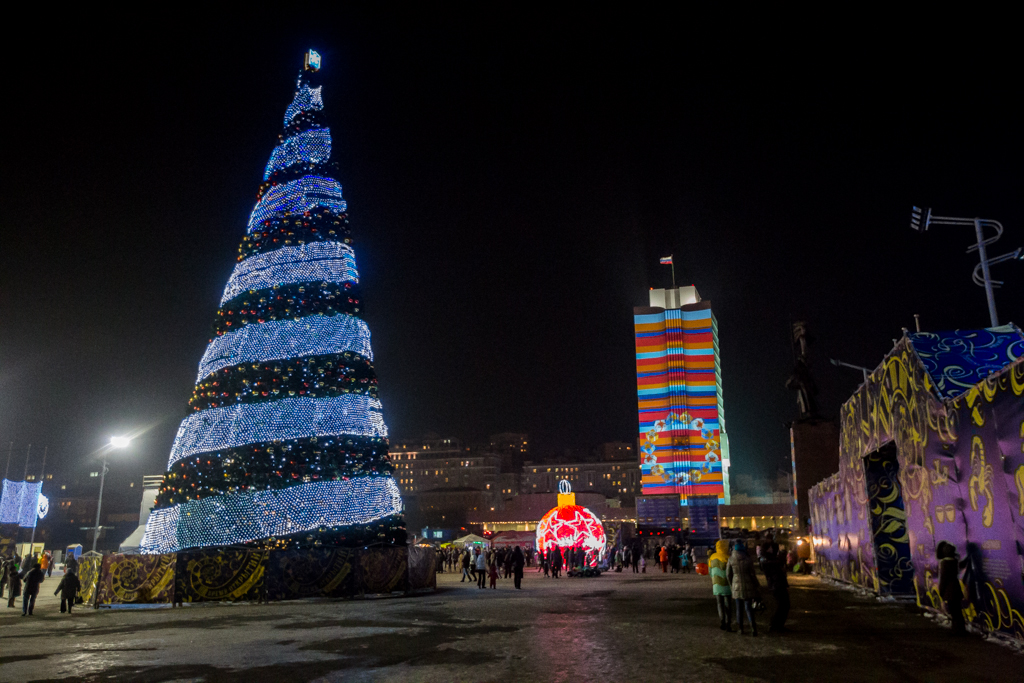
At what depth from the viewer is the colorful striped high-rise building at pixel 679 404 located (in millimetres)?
85500

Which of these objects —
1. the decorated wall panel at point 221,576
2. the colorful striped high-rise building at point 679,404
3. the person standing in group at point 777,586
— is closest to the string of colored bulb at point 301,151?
the decorated wall panel at point 221,576

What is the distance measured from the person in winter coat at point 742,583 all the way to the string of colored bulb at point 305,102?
18.5m

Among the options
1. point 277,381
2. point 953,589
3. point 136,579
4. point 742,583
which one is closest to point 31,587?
point 136,579

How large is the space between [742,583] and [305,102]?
1929cm

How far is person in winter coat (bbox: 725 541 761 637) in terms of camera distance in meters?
10.1

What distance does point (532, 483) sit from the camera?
145750 mm

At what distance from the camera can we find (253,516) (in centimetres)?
1747

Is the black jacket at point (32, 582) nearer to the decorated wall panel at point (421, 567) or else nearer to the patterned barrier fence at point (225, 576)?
the patterned barrier fence at point (225, 576)

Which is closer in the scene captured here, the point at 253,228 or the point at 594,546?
the point at 253,228

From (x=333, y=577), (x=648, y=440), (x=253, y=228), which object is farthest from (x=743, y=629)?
(x=648, y=440)

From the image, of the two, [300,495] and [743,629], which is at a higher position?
[300,495]

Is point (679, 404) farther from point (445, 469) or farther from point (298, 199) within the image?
point (298, 199)

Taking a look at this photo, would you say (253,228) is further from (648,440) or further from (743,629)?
(648,440)

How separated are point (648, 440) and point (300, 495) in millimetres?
74270
